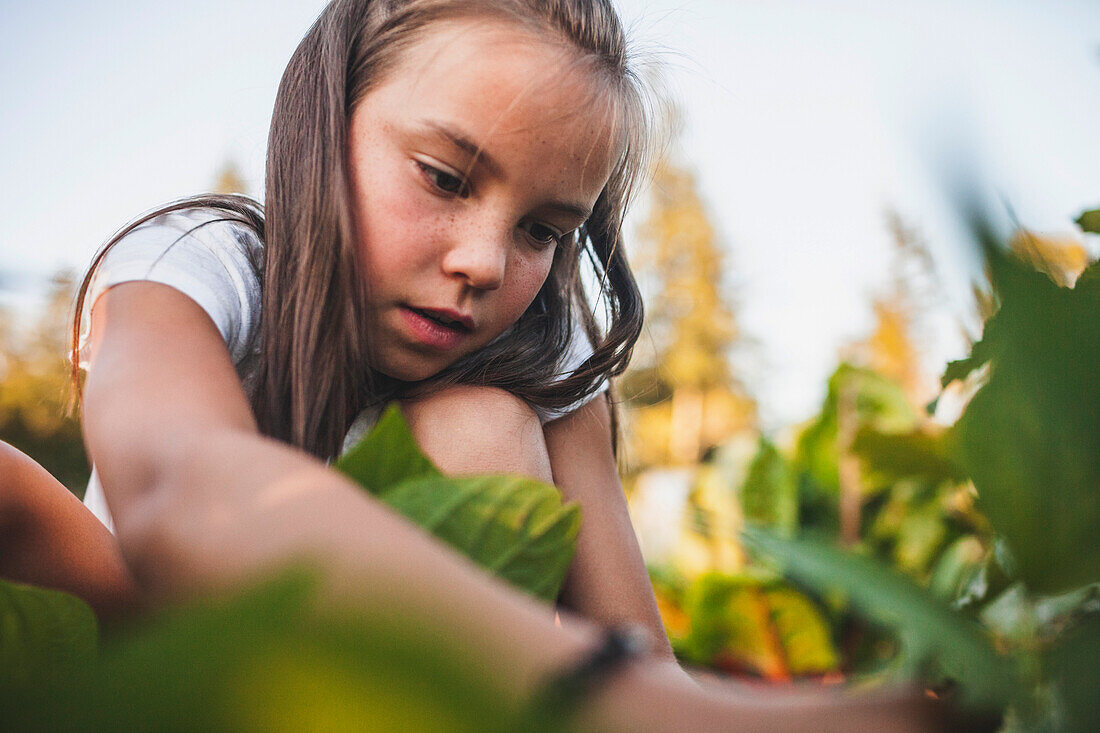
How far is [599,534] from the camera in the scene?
112 centimetres

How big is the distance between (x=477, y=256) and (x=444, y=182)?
100 mm

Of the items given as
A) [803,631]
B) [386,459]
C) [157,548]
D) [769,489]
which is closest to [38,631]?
[157,548]

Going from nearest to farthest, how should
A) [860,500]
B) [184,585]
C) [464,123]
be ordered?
[184,585] < [464,123] < [860,500]

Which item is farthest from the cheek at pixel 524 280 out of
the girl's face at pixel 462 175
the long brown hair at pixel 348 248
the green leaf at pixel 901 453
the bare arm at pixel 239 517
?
the green leaf at pixel 901 453

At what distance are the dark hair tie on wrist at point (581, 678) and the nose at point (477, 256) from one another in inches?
25.7

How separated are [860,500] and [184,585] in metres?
2.94

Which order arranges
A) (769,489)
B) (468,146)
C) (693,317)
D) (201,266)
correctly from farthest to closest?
(693,317), (769,489), (468,146), (201,266)

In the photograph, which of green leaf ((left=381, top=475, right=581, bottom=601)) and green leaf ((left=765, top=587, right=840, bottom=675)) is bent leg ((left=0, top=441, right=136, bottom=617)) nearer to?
green leaf ((left=381, top=475, right=581, bottom=601))

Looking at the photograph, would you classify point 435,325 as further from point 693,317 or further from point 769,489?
point 693,317

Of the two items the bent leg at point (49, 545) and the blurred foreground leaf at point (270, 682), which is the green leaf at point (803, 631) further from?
the blurred foreground leaf at point (270, 682)

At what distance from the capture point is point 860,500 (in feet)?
9.57

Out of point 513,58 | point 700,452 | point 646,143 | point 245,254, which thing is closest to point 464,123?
point 513,58

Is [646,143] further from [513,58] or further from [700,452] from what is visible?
[700,452]

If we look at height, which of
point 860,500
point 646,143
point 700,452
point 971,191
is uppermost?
point 971,191
